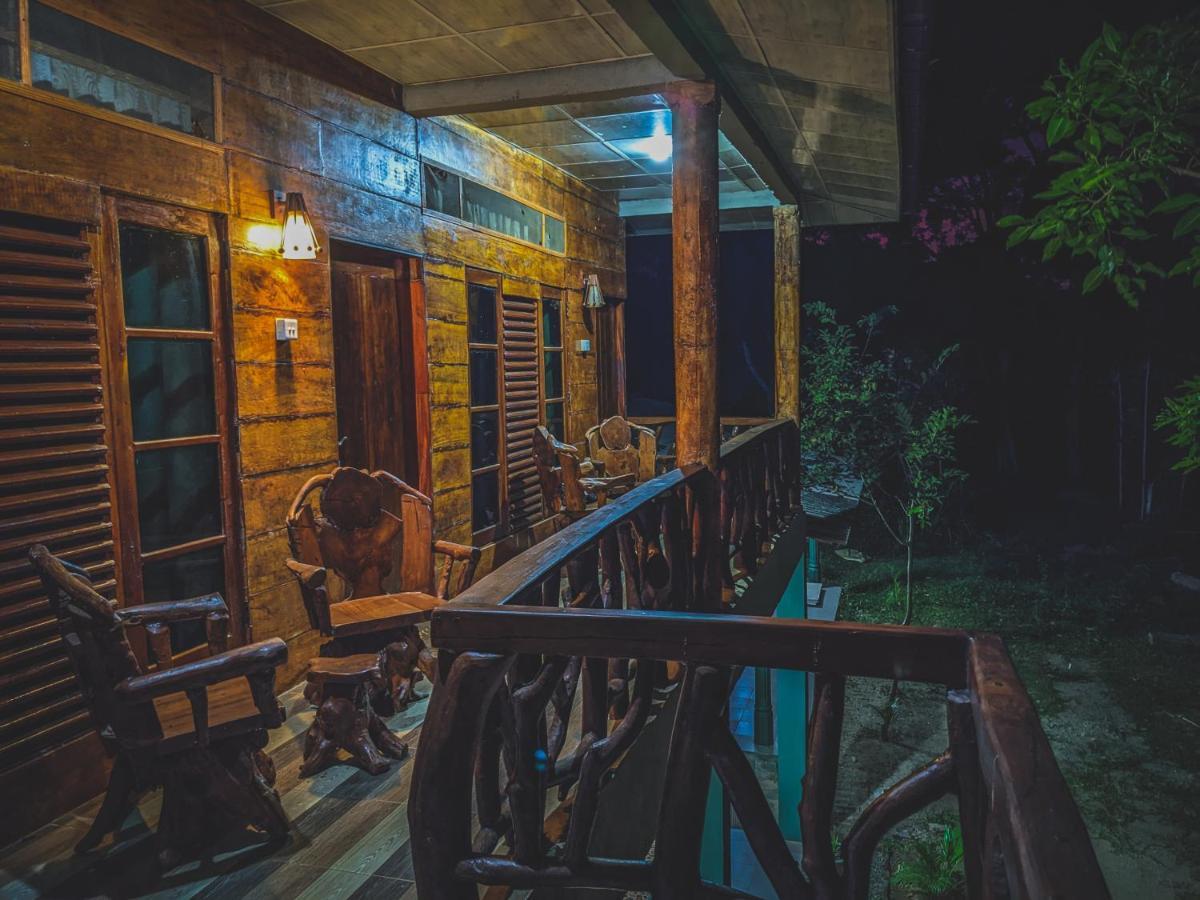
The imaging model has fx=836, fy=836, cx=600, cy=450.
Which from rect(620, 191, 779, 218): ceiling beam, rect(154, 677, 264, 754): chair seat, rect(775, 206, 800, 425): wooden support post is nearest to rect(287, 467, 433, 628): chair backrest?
rect(154, 677, 264, 754): chair seat

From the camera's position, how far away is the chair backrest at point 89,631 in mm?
2814

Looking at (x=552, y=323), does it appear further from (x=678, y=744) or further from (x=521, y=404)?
(x=678, y=744)

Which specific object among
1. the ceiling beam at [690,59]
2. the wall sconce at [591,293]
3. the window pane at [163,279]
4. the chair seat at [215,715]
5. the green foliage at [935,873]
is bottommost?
the green foliage at [935,873]

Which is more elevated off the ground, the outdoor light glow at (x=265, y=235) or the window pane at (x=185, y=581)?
the outdoor light glow at (x=265, y=235)

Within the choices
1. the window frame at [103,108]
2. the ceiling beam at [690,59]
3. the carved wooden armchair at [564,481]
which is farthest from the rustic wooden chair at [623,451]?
the window frame at [103,108]

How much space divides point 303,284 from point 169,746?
280 centimetres

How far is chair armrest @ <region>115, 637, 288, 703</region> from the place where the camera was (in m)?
2.89

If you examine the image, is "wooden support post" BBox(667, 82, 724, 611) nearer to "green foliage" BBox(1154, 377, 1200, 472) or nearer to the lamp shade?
the lamp shade

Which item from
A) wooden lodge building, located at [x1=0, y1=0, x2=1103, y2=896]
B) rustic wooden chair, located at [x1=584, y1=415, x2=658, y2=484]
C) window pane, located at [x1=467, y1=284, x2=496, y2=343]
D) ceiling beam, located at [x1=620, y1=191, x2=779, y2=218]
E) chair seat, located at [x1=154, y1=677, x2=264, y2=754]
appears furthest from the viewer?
ceiling beam, located at [x1=620, y1=191, x2=779, y2=218]

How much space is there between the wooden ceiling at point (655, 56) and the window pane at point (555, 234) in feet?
3.05

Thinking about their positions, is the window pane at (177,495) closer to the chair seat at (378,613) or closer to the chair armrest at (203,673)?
the chair seat at (378,613)

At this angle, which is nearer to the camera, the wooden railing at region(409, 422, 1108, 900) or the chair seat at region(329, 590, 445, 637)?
the wooden railing at region(409, 422, 1108, 900)

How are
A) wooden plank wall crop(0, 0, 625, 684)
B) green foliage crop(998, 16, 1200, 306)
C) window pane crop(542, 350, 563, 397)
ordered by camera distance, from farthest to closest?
window pane crop(542, 350, 563, 397) < wooden plank wall crop(0, 0, 625, 684) < green foliage crop(998, 16, 1200, 306)

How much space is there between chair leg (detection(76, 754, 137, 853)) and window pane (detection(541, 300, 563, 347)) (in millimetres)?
5784
